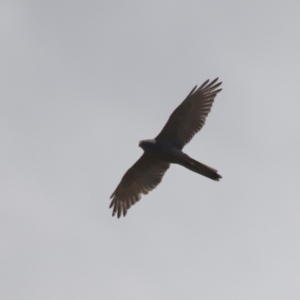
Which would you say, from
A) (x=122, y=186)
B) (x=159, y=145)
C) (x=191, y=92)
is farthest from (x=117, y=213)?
(x=191, y=92)

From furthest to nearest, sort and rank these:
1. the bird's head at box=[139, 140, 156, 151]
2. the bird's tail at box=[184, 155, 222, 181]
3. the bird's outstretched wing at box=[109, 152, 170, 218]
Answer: the bird's outstretched wing at box=[109, 152, 170, 218], the bird's head at box=[139, 140, 156, 151], the bird's tail at box=[184, 155, 222, 181]

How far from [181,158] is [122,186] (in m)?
2.63

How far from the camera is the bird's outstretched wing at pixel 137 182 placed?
18438 mm

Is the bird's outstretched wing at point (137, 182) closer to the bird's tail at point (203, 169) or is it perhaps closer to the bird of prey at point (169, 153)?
the bird of prey at point (169, 153)

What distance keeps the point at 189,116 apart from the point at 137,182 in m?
2.75

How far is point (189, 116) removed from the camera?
58.1 feet

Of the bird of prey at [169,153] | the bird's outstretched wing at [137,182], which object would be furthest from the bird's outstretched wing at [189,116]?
the bird's outstretched wing at [137,182]

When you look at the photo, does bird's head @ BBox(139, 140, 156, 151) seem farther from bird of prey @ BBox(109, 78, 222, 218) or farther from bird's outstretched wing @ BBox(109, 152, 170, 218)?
bird's outstretched wing @ BBox(109, 152, 170, 218)

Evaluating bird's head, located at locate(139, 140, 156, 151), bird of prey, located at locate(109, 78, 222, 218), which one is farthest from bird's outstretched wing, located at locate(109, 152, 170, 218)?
bird's head, located at locate(139, 140, 156, 151)

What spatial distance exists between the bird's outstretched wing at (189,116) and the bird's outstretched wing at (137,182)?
3.28 feet

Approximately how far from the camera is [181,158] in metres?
17.2

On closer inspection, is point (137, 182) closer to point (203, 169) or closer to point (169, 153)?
point (169, 153)

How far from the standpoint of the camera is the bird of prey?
17344mm

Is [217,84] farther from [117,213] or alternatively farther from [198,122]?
[117,213]
